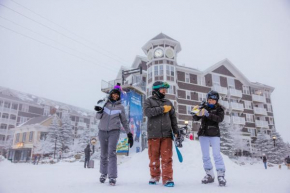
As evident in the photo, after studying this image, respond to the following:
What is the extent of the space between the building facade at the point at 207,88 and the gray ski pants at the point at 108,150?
82.9 ft

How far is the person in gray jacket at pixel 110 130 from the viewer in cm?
434

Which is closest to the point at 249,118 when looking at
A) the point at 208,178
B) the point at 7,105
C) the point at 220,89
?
the point at 220,89

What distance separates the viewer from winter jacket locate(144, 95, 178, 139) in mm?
4238

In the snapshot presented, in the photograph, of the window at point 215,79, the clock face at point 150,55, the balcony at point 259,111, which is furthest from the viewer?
the balcony at point 259,111

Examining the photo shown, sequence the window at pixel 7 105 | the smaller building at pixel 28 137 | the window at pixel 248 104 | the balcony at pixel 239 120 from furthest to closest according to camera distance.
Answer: the window at pixel 7 105, the window at pixel 248 104, the smaller building at pixel 28 137, the balcony at pixel 239 120

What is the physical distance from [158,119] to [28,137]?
139 ft

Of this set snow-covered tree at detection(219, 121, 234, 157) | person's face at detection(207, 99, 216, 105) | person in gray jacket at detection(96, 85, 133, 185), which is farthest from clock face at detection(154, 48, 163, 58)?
person in gray jacket at detection(96, 85, 133, 185)

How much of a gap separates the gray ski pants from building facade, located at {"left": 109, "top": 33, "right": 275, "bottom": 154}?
25.3 meters

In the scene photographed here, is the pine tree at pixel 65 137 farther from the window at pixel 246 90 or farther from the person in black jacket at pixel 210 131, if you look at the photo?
the person in black jacket at pixel 210 131

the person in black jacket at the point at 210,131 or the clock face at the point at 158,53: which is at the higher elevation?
the clock face at the point at 158,53

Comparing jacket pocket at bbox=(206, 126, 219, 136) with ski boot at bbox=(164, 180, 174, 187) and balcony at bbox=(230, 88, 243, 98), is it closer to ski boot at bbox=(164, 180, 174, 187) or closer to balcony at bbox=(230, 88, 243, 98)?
ski boot at bbox=(164, 180, 174, 187)

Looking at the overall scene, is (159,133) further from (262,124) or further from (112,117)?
(262,124)

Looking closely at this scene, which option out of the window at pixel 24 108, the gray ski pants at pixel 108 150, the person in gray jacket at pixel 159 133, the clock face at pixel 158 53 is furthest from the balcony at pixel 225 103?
the window at pixel 24 108

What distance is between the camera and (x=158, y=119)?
4.38 meters
